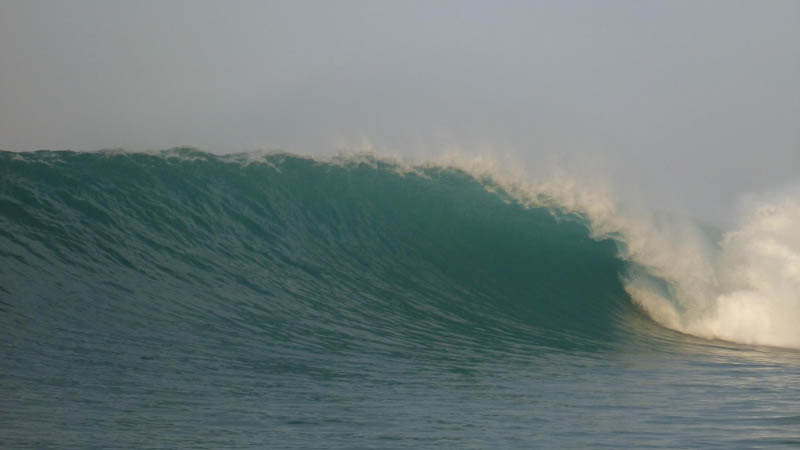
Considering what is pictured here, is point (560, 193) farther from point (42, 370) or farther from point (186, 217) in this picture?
point (42, 370)

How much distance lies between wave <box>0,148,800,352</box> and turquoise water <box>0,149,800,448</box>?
4cm

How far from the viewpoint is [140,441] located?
5.25 m

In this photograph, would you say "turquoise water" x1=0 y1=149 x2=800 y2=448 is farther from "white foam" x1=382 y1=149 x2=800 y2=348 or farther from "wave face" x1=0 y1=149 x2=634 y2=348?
"white foam" x1=382 y1=149 x2=800 y2=348

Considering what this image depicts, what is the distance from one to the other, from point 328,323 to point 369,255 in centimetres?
334

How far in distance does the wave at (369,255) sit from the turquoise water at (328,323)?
44 millimetres

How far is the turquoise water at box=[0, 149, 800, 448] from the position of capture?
5.84m

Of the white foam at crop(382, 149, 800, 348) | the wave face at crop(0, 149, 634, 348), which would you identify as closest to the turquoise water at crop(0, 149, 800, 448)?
the wave face at crop(0, 149, 634, 348)

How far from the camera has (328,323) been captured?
384 inches

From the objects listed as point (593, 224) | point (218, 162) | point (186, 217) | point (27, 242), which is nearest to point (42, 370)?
point (27, 242)

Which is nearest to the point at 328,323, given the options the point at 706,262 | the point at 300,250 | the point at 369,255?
the point at 300,250

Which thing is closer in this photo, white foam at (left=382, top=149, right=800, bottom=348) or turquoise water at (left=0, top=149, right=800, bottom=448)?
turquoise water at (left=0, top=149, right=800, bottom=448)

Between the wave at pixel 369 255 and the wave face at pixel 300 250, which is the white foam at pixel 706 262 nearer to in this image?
the wave at pixel 369 255

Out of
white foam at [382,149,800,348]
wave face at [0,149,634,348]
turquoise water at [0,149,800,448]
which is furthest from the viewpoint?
white foam at [382,149,800,348]

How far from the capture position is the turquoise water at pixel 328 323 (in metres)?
5.84
